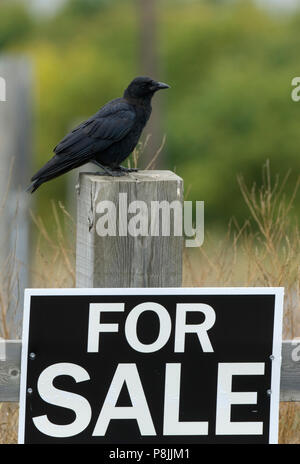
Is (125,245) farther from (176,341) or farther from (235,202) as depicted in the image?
(235,202)

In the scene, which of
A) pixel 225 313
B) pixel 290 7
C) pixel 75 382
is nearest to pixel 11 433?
pixel 75 382

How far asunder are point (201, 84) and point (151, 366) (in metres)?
15.2

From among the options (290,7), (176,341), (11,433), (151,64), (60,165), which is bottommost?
(11,433)

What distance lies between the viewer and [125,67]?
18406mm

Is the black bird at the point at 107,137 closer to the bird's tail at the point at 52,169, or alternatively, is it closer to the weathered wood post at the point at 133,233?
the bird's tail at the point at 52,169

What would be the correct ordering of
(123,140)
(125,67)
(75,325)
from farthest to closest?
(125,67), (123,140), (75,325)

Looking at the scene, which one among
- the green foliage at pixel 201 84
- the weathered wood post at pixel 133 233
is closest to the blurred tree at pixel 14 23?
the green foliage at pixel 201 84

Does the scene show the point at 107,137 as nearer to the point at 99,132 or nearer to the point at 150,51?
the point at 99,132

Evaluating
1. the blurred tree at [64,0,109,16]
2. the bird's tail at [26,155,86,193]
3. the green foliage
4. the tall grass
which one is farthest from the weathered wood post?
the blurred tree at [64,0,109,16]

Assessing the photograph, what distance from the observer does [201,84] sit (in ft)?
58.8

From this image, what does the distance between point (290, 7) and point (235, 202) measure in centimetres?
575

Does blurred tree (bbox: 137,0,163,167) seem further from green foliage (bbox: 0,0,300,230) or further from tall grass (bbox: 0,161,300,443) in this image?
tall grass (bbox: 0,161,300,443)

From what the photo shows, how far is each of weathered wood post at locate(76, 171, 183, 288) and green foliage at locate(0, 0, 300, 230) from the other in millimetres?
11150

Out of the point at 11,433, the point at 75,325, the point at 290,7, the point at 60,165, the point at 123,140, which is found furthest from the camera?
the point at 290,7
